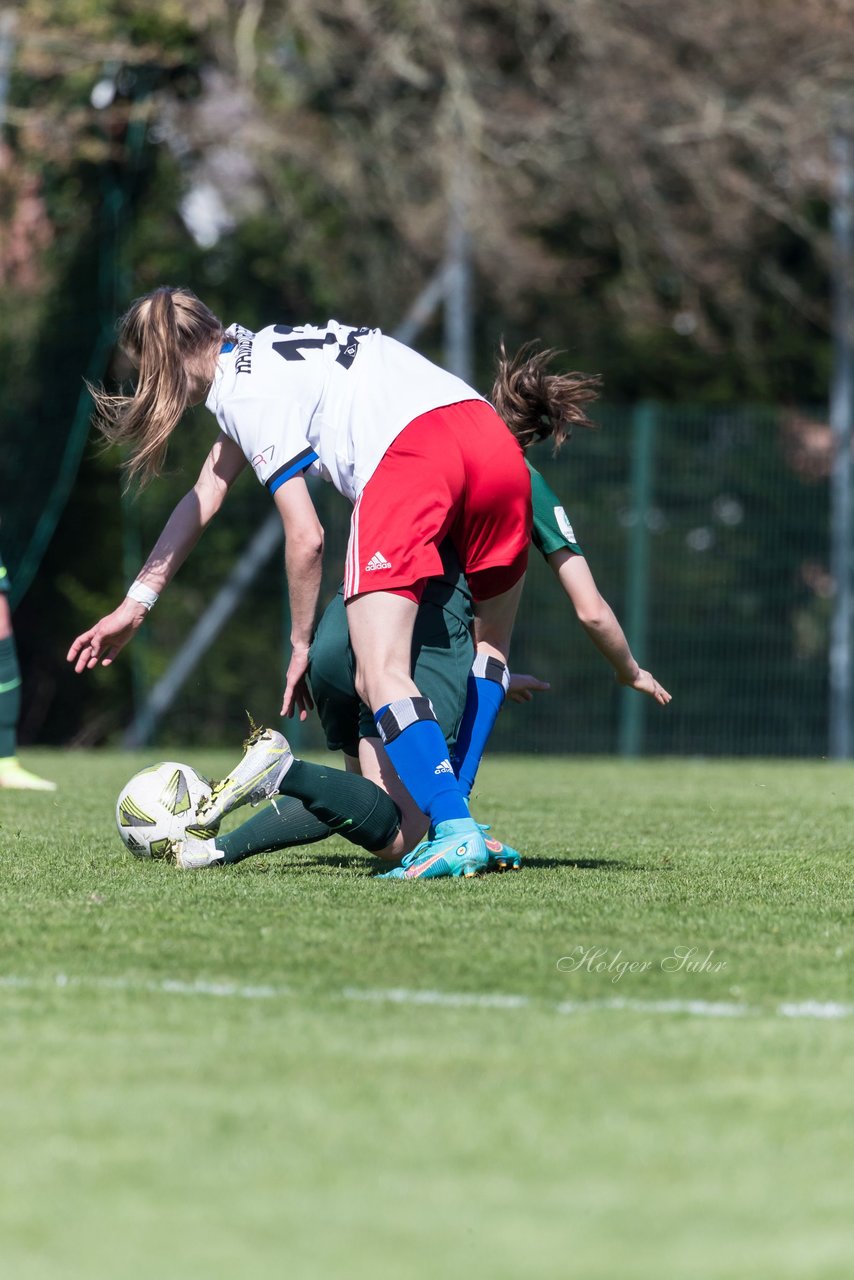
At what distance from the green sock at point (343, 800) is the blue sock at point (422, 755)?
104 millimetres

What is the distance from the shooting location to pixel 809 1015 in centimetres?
305

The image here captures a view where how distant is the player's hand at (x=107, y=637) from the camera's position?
16.6ft

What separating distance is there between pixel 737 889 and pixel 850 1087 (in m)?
2.21

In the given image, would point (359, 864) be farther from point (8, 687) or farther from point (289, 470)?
point (8, 687)

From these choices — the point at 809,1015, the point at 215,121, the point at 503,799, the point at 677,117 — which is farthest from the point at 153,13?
the point at 809,1015

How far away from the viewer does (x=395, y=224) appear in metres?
16.1

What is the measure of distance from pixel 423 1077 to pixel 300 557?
8.44 feet

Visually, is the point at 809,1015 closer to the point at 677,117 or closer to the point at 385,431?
the point at 385,431

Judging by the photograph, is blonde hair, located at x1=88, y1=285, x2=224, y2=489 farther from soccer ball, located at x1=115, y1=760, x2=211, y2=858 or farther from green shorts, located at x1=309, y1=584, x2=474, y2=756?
soccer ball, located at x1=115, y1=760, x2=211, y2=858

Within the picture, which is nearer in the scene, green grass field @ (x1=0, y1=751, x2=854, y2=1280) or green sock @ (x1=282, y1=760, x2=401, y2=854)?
green grass field @ (x1=0, y1=751, x2=854, y2=1280)

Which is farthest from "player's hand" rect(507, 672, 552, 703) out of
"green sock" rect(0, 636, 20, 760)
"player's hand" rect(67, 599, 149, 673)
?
"green sock" rect(0, 636, 20, 760)

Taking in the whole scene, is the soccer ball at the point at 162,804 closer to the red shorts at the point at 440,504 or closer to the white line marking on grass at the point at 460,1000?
the red shorts at the point at 440,504

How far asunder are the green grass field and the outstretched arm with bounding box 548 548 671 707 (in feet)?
2.39

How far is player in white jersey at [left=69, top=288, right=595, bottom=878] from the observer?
4785 millimetres
